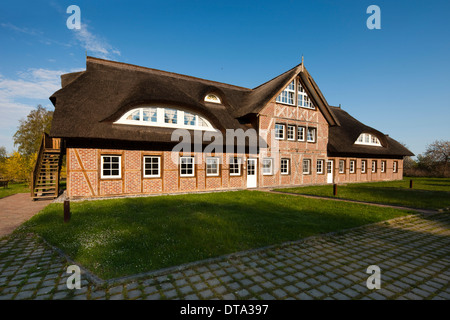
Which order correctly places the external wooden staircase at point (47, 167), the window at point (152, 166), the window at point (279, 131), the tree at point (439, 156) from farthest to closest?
the tree at point (439, 156) → the window at point (279, 131) → the window at point (152, 166) → the external wooden staircase at point (47, 167)

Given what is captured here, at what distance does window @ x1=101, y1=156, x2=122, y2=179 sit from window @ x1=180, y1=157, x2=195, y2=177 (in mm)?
3436

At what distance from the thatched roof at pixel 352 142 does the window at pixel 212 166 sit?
1110 centimetres

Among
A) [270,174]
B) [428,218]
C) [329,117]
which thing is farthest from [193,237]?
[329,117]

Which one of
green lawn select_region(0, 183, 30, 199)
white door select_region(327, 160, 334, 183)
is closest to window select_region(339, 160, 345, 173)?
white door select_region(327, 160, 334, 183)

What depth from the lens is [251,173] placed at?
614 inches

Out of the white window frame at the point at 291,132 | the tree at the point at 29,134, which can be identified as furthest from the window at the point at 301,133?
the tree at the point at 29,134

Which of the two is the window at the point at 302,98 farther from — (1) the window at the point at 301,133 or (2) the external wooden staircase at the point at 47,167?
(2) the external wooden staircase at the point at 47,167

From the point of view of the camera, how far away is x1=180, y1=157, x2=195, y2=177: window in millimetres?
13172

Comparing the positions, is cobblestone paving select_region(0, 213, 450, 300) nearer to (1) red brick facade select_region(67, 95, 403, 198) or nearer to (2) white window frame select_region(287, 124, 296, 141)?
(1) red brick facade select_region(67, 95, 403, 198)

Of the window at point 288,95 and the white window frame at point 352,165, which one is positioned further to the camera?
the white window frame at point 352,165

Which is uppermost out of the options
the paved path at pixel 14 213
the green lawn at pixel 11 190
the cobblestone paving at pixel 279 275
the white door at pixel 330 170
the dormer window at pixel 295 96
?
the dormer window at pixel 295 96

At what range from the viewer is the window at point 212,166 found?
548 inches
